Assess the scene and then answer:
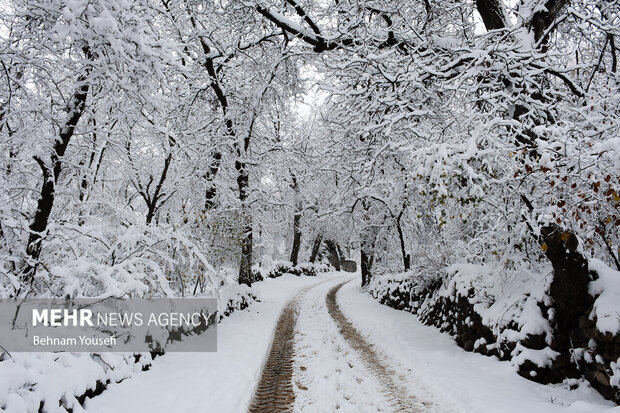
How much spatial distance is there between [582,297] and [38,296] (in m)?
8.27

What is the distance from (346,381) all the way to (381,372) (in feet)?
2.80

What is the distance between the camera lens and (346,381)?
568cm

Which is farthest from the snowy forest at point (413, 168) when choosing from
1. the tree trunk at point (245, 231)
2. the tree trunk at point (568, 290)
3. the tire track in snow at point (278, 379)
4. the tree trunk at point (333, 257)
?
the tree trunk at point (333, 257)

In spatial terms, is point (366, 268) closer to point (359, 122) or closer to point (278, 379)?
point (359, 122)

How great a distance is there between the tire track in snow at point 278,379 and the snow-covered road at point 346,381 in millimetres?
130

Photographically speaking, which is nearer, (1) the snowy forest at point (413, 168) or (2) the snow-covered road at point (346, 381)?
(1) the snowy forest at point (413, 168)

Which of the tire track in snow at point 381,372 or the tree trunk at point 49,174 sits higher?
the tree trunk at point 49,174

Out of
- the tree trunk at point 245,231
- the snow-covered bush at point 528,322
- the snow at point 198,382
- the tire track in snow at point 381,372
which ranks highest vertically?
the tree trunk at point 245,231

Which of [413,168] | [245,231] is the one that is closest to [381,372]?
[413,168]

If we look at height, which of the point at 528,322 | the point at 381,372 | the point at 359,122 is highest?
the point at 359,122

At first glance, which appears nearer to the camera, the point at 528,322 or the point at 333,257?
the point at 528,322

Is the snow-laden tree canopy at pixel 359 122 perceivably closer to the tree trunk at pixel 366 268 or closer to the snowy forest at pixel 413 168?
the snowy forest at pixel 413 168

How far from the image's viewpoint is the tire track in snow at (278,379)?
4.77 metres

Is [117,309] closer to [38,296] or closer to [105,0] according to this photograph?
[38,296]
